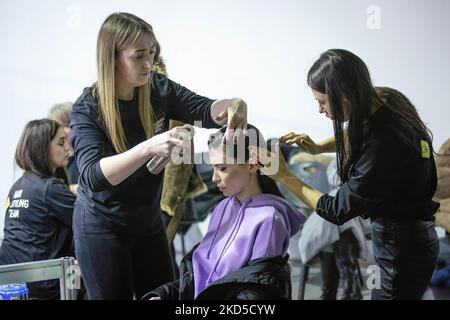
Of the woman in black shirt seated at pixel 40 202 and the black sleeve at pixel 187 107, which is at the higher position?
the black sleeve at pixel 187 107

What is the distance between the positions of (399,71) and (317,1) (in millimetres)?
447

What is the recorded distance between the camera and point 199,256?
2.19 metres

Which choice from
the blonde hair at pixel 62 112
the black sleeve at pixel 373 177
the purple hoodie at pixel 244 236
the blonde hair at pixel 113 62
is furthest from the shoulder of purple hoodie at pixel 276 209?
the blonde hair at pixel 62 112

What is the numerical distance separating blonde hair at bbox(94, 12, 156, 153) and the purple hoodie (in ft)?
1.54

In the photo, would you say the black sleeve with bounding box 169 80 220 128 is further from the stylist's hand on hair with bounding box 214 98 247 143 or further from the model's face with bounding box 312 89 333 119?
the model's face with bounding box 312 89 333 119

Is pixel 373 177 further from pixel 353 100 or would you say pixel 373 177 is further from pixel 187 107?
pixel 187 107

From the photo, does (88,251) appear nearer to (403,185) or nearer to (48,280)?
(48,280)

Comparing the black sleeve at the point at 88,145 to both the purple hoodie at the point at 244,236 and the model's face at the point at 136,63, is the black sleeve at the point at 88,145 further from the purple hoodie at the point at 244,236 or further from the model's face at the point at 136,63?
the purple hoodie at the point at 244,236

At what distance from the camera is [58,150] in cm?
273

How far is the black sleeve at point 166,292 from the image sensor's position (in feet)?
6.85

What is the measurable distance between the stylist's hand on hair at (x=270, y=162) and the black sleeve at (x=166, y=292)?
53 centimetres

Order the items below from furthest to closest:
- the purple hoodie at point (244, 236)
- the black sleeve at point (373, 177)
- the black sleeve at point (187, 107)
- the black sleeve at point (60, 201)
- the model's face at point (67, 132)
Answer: the model's face at point (67, 132), the black sleeve at point (60, 201), the black sleeve at point (187, 107), the purple hoodie at point (244, 236), the black sleeve at point (373, 177)
